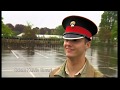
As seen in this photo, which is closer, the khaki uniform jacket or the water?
the khaki uniform jacket

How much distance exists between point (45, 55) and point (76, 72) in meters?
7.34

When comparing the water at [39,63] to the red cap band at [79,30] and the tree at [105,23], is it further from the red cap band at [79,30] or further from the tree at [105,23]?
the red cap band at [79,30]

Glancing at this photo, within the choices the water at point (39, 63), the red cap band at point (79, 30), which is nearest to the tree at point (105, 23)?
the water at point (39, 63)

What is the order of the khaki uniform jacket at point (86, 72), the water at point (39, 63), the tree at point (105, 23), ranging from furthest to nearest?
the water at point (39, 63) → the tree at point (105, 23) → the khaki uniform jacket at point (86, 72)

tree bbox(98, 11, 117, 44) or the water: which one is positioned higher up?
tree bbox(98, 11, 117, 44)

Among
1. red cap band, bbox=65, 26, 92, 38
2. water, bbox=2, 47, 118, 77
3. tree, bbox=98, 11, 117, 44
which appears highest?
tree, bbox=98, 11, 117, 44

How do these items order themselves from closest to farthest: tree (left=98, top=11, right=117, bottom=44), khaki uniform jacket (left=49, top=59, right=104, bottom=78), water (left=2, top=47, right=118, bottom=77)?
khaki uniform jacket (left=49, top=59, right=104, bottom=78), tree (left=98, top=11, right=117, bottom=44), water (left=2, top=47, right=118, bottom=77)

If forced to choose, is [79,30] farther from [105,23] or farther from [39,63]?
[39,63]

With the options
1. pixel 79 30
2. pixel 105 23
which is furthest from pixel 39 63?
pixel 79 30

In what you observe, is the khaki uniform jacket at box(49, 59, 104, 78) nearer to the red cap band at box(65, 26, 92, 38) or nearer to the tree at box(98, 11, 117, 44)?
the red cap band at box(65, 26, 92, 38)

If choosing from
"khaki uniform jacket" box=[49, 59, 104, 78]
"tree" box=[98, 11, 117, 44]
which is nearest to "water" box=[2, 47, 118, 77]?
"tree" box=[98, 11, 117, 44]
